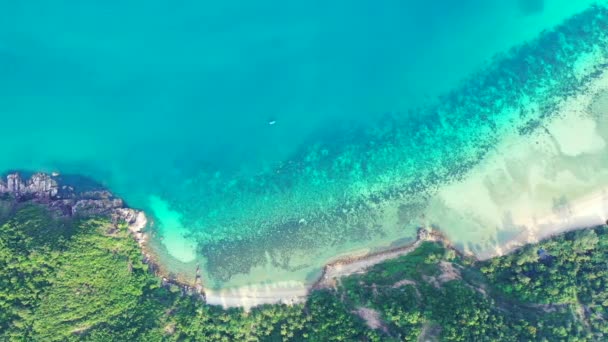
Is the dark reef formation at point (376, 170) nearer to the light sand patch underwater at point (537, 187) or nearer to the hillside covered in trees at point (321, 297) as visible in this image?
the light sand patch underwater at point (537, 187)

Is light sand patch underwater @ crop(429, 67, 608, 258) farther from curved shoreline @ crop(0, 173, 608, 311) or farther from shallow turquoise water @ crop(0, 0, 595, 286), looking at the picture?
shallow turquoise water @ crop(0, 0, 595, 286)

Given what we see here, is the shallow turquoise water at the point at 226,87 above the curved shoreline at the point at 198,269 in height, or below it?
above

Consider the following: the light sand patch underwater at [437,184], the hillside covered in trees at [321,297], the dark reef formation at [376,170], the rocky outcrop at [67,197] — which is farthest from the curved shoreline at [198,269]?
the dark reef formation at [376,170]

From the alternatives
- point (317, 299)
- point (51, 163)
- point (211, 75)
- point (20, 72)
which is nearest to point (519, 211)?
point (317, 299)

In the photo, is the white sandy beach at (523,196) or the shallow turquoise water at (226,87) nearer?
the white sandy beach at (523,196)

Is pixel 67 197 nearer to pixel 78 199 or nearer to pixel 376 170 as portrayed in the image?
pixel 78 199

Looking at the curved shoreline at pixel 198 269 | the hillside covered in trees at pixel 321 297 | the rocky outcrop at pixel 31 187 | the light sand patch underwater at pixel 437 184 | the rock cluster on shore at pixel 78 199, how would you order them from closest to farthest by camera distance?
the hillside covered in trees at pixel 321 297, the curved shoreline at pixel 198 269, the rock cluster on shore at pixel 78 199, the light sand patch underwater at pixel 437 184, the rocky outcrop at pixel 31 187
